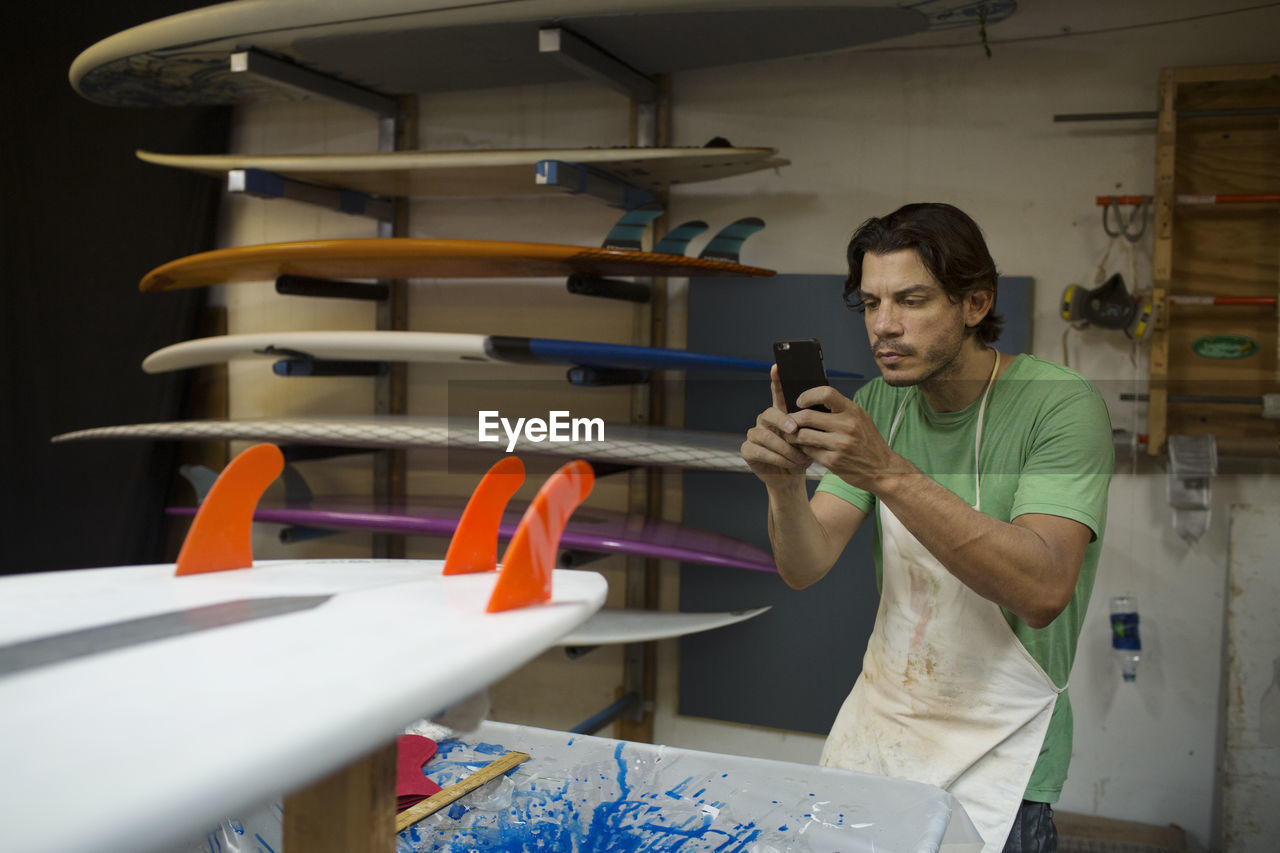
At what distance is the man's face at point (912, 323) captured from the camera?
1352 millimetres

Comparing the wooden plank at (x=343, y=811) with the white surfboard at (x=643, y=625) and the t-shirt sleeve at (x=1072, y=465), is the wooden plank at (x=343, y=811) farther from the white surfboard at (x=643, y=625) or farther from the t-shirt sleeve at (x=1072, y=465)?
the white surfboard at (x=643, y=625)

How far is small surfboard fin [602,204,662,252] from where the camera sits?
95.3 inches

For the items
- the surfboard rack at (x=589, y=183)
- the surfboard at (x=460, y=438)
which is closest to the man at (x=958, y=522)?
the surfboard at (x=460, y=438)

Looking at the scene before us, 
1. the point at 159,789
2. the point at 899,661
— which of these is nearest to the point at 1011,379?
the point at 899,661

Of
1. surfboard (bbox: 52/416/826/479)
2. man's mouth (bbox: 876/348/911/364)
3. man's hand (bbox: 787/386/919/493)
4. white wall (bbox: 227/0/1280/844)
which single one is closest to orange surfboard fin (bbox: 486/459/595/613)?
man's hand (bbox: 787/386/919/493)

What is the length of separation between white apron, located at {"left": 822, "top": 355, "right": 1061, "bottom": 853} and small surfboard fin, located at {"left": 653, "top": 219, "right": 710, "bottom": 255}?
3.85 ft

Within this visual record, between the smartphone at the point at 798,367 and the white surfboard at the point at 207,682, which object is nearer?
the white surfboard at the point at 207,682

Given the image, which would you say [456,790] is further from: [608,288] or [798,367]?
[608,288]

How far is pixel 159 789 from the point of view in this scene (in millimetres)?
404

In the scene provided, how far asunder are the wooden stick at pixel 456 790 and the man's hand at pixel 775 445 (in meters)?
0.55

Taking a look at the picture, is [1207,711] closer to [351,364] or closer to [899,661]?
[899,661]

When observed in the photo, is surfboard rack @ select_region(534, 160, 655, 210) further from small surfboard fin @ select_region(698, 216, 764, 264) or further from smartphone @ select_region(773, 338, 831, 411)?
smartphone @ select_region(773, 338, 831, 411)

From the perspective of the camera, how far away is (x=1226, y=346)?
2275 millimetres

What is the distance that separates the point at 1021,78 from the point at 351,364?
2.03 meters
